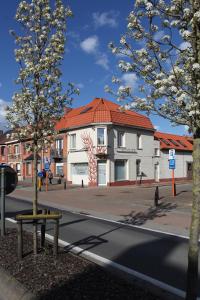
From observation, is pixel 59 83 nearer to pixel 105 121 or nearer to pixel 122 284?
pixel 122 284

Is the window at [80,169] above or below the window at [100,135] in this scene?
below

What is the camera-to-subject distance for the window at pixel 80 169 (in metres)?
34.5

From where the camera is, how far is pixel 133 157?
118ft

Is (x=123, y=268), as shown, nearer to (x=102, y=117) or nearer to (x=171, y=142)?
(x=102, y=117)

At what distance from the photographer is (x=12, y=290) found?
4914 mm

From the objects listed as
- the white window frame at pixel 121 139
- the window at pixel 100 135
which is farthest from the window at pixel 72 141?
the white window frame at pixel 121 139

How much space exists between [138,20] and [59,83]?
11.0ft

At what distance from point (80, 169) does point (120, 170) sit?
404cm

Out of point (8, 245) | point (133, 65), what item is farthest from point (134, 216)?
point (133, 65)

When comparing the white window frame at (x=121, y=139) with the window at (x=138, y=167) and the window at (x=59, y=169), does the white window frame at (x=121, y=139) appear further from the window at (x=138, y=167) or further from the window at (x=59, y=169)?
the window at (x=59, y=169)

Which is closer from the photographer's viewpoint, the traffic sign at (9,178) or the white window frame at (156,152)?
the traffic sign at (9,178)

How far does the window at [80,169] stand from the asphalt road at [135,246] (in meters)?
22.3

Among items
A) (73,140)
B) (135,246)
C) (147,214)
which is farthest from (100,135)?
(135,246)

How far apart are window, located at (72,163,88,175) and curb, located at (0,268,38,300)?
2906 cm
